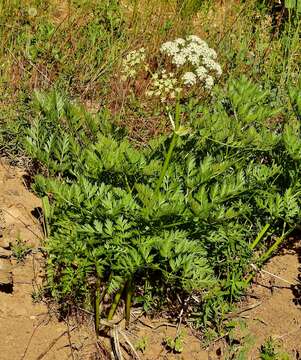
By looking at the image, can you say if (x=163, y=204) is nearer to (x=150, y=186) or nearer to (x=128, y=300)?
(x=150, y=186)

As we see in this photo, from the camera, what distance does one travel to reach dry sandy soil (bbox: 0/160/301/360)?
3.21 m

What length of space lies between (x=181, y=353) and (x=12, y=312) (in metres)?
0.96

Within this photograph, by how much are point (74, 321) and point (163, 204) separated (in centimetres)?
93

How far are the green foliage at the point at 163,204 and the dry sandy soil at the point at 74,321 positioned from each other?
16 cm

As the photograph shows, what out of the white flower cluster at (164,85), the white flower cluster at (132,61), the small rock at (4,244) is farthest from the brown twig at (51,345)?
the white flower cluster at (132,61)

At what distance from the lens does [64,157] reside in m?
3.45

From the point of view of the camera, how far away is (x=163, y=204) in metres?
2.89


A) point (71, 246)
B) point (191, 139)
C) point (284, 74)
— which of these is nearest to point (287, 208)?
point (191, 139)

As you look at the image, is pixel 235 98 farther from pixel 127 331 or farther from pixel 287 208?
pixel 127 331

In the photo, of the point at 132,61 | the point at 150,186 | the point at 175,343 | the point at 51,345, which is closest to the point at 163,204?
the point at 150,186

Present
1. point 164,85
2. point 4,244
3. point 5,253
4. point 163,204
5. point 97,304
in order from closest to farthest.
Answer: point 163,204, point 97,304, point 5,253, point 4,244, point 164,85

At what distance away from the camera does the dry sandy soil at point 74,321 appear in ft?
10.5

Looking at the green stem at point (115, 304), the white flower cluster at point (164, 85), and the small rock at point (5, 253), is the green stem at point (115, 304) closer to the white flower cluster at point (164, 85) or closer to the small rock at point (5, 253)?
the small rock at point (5, 253)

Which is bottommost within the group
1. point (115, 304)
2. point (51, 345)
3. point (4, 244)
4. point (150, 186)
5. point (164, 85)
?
point (51, 345)
